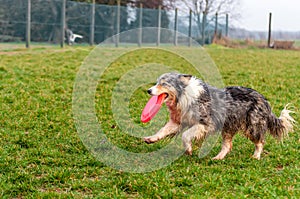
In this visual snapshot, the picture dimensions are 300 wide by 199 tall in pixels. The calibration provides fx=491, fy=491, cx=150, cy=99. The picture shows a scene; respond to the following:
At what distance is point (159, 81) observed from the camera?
512 centimetres

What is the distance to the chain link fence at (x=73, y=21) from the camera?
18.9m

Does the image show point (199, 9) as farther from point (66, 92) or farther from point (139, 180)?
point (139, 180)

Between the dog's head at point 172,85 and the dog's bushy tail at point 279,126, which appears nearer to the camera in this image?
the dog's head at point 172,85

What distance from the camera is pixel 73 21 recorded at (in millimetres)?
22172

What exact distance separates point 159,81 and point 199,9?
34829 mm

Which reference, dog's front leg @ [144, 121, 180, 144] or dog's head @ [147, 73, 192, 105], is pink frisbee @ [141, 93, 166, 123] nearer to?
dog's head @ [147, 73, 192, 105]

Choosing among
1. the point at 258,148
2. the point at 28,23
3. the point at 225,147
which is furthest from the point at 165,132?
the point at 28,23

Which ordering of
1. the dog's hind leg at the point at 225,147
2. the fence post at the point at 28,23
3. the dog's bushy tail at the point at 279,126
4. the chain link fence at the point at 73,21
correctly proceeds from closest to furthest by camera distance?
the dog's hind leg at the point at 225,147 → the dog's bushy tail at the point at 279,126 → the fence post at the point at 28,23 → the chain link fence at the point at 73,21

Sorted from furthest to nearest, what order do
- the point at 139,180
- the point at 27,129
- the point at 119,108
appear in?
the point at 119,108 → the point at 27,129 → the point at 139,180

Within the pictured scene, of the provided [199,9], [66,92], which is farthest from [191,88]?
[199,9]

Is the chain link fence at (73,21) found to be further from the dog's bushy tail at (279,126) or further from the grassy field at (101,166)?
the dog's bushy tail at (279,126)

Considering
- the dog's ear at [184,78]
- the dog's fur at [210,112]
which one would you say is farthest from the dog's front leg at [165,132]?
the dog's ear at [184,78]

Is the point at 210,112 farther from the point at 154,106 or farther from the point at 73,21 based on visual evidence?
the point at 73,21

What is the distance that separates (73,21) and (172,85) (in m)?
17.8
